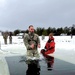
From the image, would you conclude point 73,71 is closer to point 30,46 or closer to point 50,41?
point 30,46

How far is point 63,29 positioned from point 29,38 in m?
130

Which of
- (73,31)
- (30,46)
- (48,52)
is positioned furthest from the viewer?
(73,31)

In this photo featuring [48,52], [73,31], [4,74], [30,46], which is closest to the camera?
[4,74]

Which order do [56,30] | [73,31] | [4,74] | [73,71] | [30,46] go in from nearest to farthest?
[4,74] < [73,71] < [30,46] < [73,31] < [56,30]

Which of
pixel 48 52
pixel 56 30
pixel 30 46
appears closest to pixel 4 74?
pixel 30 46

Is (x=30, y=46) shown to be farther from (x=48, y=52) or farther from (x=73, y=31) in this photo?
(x=73, y=31)

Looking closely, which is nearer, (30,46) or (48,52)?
(30,46)

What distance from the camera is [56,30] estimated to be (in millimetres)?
137000

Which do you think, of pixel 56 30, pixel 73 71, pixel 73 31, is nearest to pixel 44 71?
pixel 73 71

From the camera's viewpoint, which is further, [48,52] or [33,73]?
[48,52]

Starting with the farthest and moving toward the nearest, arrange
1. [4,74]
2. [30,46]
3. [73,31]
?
[73,31] → [30,46] → [4,74]

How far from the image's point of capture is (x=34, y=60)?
10.7m

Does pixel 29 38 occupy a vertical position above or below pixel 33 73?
above

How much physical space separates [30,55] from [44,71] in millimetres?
2229
